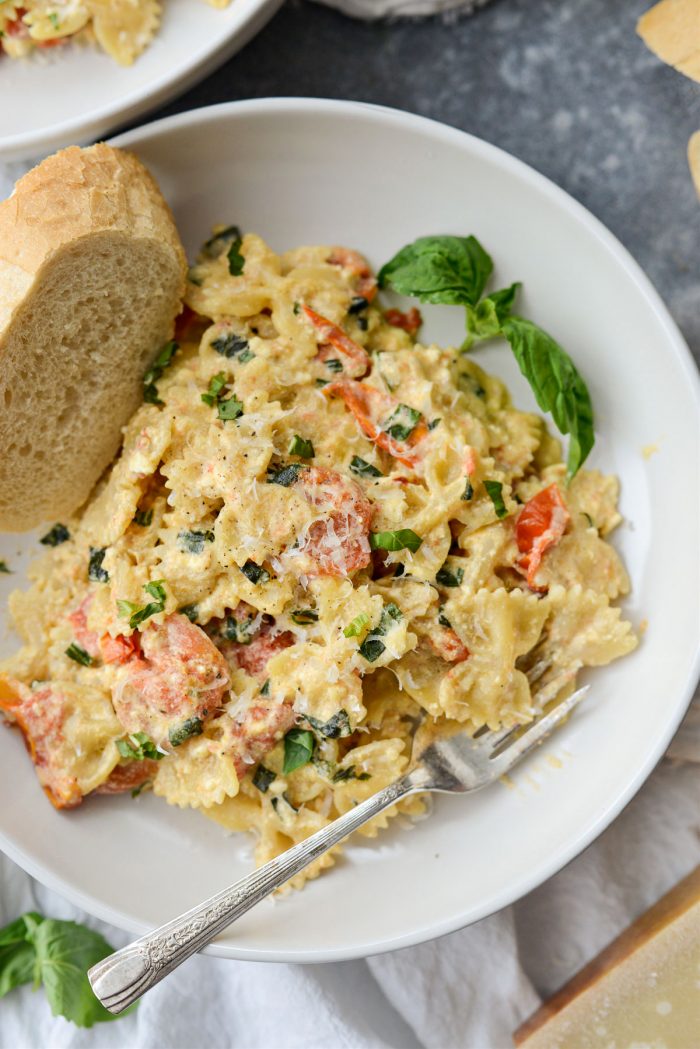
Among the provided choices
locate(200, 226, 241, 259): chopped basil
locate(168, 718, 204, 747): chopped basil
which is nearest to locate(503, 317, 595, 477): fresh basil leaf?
locate(200, 226, 241, 259): chopped basil

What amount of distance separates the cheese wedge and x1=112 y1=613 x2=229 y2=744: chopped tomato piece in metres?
1.73

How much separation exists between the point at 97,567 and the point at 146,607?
0.35 metres

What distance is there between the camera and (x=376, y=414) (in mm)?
3066

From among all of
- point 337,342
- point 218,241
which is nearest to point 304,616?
point 337,342

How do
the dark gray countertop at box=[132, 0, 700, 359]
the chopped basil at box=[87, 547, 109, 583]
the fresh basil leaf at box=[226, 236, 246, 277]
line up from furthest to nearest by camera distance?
the dark gray countertop at box=[132, 0, 700, 359] → the fresh basil leaf at box=[226, 236, 246, 277] → the chopped basil at box=[87, 547, 109, 583]

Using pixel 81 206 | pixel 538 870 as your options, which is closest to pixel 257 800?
pixel 538 870

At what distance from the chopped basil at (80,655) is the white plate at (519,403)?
35cm

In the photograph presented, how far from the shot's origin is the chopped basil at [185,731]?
2932 mm

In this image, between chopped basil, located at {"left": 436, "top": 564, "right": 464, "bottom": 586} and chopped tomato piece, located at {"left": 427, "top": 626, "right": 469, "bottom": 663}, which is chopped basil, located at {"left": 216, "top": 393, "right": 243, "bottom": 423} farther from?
chopped tomato piece, located at {"left": 427, "top": 626, "right": 469, "bottom": 663}

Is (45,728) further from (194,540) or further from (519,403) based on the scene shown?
(519,403)

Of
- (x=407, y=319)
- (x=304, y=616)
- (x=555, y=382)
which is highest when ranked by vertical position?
(x=555, y=382)

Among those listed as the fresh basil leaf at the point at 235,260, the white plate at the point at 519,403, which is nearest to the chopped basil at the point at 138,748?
the white plate at the point at 519,403

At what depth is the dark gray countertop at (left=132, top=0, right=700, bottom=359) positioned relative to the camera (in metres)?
3.54

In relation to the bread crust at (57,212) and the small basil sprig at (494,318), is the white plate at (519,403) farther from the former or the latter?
the bread crust at (57,212)
